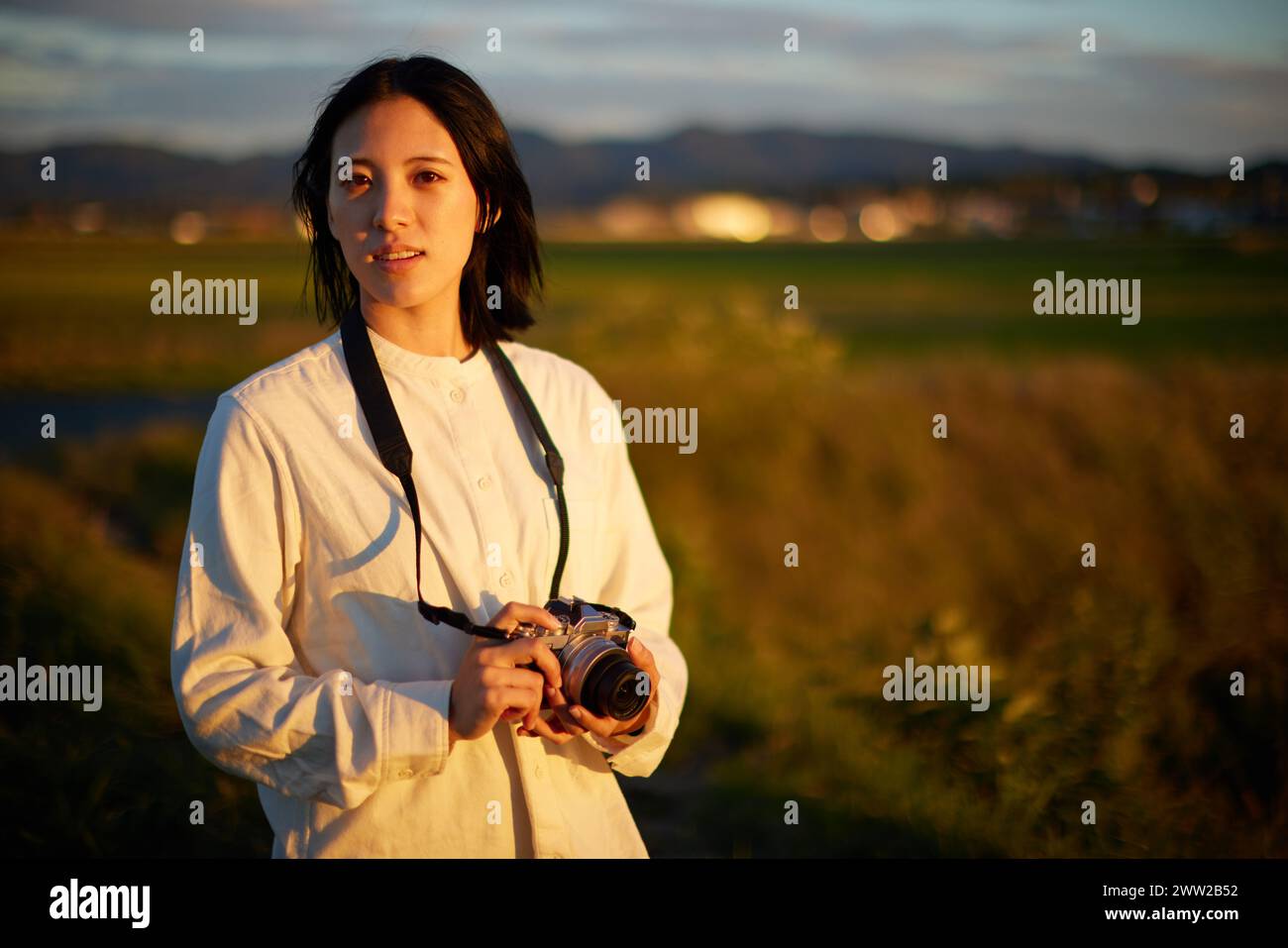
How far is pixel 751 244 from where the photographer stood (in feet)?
288

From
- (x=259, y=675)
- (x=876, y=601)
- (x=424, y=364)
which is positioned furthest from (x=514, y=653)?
(x=876, y=601)

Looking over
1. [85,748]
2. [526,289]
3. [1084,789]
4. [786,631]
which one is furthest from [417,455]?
[786,631]

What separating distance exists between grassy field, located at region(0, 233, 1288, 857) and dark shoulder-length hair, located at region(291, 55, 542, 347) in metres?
0.69

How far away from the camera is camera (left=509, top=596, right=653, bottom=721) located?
2.02 metres

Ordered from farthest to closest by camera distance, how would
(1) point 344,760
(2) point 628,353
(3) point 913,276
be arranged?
(3) point 913,276
(2) point 628,353
(1) point 344,760

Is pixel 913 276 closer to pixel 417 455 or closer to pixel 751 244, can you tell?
pixel 751 244

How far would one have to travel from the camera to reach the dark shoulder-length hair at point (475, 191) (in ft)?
6.91

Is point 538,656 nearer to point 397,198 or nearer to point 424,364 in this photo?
point 424,364

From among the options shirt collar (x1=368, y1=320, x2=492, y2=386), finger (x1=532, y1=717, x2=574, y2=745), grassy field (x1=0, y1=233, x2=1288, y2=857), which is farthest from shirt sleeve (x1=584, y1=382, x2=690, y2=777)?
grassy field (x1=0, y1=233, x2=1288, y2=857)

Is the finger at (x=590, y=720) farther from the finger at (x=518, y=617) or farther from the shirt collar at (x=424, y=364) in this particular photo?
the shirt collar at (x=424, y=364)

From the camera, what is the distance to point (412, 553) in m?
2.05

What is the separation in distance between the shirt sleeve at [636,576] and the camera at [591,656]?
0.24 meters

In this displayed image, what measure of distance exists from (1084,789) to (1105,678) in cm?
80

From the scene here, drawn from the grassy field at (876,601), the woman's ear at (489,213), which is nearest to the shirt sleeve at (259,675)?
the woman's ear at (489,213)
